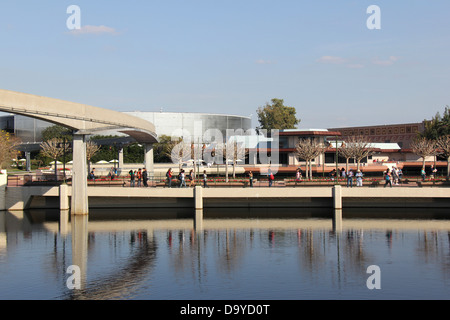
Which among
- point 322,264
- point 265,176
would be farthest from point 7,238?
point 265,176

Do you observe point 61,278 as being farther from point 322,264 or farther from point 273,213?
point 273,213

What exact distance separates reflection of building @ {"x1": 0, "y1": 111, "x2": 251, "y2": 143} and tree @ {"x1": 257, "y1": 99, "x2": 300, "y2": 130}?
11500 millimetres

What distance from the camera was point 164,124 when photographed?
10912 cm

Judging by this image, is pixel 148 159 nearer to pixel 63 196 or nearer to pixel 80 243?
pixel 63 196

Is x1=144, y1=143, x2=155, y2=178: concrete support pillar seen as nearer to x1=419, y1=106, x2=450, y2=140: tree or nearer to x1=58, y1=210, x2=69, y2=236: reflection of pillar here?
x1=58, y1=210, x2=69, y2=236: reflection of pillar

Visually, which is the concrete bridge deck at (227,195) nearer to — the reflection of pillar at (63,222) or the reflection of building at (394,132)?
the reflection of pillar at (63,222)

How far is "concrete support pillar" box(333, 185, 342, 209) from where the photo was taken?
140 feet

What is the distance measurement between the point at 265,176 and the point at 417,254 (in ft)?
126

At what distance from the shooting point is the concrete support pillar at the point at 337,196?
140 ft

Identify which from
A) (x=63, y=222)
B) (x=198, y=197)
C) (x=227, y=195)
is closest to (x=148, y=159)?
(x=198, y=197)

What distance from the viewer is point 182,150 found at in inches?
3049

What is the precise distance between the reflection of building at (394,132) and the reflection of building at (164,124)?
102 feet

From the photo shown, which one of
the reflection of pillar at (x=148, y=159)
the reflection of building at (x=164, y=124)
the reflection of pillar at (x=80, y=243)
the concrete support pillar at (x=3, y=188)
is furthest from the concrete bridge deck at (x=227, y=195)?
the reflection of building at (x=164, y=124)

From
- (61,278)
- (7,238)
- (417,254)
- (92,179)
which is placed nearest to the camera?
(61,278)
